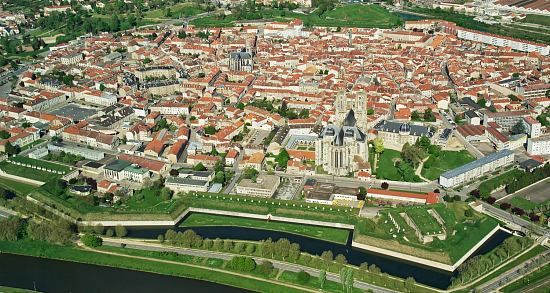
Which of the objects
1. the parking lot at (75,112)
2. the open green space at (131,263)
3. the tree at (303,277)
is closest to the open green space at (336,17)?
the parking lot at (75,112)

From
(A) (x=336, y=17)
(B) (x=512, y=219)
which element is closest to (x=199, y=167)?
(B) (x=512, y=219)

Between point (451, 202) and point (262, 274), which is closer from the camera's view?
point (262, 274)

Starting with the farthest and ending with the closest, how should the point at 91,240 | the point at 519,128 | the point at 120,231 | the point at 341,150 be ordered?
the point at 519,128, the point at 341,150, the point at 120,231, the point at 91,240

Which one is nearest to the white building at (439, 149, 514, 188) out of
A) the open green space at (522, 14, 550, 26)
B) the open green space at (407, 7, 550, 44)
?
the open green space at (407, 7, 550, 44)

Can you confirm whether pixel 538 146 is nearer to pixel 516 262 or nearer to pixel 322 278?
pixel 516 262

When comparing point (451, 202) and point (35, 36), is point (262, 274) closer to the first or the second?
point (451, 202)

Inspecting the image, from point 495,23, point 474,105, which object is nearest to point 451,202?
point 474,105
